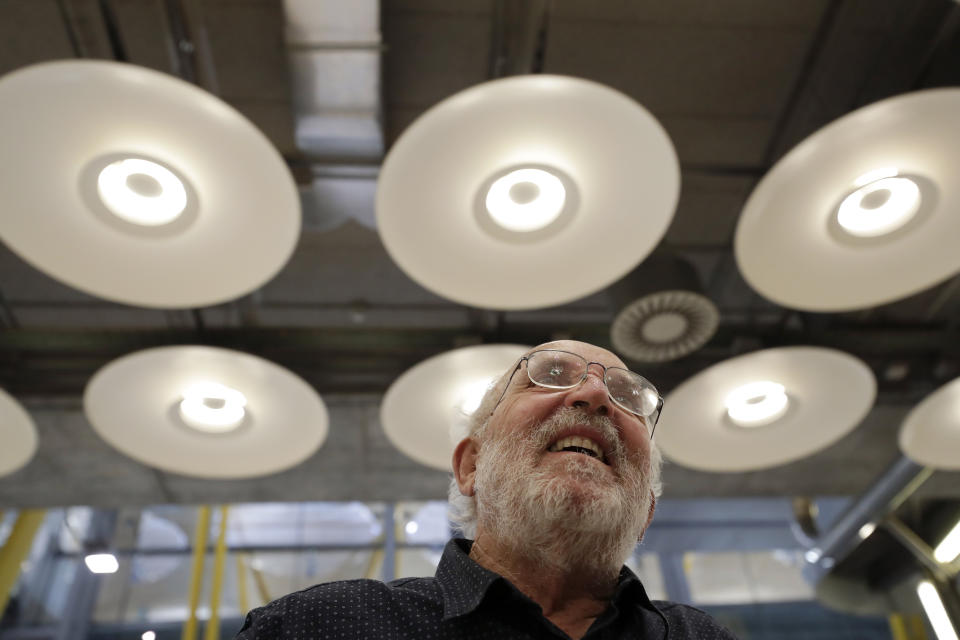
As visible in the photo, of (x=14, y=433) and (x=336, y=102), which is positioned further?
(x=14, y=433)

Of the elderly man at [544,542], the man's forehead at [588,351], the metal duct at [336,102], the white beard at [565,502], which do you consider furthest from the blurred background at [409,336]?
the white beard at [565,502]

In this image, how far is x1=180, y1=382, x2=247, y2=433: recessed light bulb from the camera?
3150 millimetres

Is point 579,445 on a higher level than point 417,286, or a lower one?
higher

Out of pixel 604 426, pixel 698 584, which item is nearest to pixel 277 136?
pixel 604 426

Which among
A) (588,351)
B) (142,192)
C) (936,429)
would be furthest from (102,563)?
(936,429)

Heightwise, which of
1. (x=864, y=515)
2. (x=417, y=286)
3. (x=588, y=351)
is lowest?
(x=864, y=515)

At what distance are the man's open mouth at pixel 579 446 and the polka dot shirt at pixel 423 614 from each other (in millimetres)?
270

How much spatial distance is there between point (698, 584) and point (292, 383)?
4771 mm

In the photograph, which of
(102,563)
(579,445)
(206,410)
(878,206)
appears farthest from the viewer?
(102,563)

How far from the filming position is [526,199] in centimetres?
238

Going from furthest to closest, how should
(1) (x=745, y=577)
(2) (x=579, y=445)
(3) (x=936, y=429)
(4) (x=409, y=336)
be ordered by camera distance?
(1) (x=745, y=577) → (4) (x=409, y=336) → (3) (x=936, y=429) → (2) (x=579, y=445)

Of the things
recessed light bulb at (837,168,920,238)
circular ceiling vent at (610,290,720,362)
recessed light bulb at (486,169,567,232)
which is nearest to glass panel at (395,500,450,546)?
circular ceiling vent at (610,290,720,362)

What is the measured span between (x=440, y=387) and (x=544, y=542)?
192 cm

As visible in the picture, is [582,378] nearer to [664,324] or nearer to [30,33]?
[664,324]
